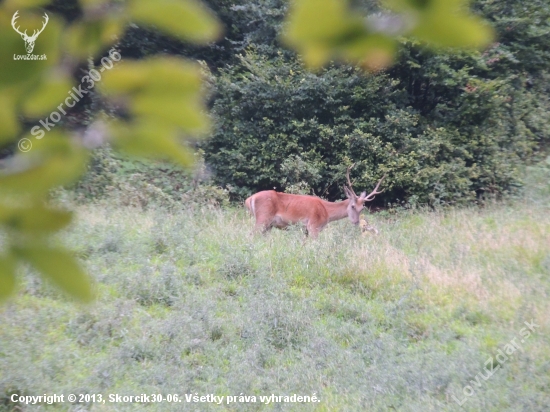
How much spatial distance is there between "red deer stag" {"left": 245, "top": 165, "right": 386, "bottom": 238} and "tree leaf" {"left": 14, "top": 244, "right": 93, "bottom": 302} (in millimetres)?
10753

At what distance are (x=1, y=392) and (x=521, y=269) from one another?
6722 millimetres

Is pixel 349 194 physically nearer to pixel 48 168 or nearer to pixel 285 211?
pixel 285 211

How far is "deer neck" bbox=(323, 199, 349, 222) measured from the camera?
1288 cm

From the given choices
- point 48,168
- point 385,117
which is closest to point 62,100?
point 48,168

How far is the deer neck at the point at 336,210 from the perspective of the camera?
12875 millimetres

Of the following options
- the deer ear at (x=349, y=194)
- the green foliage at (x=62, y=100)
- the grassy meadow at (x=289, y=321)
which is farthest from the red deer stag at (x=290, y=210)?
the green foliage at (x=62, y=100)

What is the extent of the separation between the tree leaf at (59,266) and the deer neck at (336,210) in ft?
39.1

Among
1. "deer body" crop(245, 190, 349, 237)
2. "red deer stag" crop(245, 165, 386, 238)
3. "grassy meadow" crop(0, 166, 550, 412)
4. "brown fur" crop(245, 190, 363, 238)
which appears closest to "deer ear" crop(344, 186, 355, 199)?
"red deer stag" crop(245, 165, 386, 238)

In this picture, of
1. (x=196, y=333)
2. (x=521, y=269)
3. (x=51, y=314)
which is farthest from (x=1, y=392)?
(x=521, y=269)

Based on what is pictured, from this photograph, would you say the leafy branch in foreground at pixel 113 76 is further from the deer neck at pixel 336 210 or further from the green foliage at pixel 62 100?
the deer neck at pixel 336 210

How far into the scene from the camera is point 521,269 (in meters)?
8.65

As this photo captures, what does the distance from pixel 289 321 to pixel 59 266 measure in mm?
6270

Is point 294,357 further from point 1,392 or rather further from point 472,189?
point 472,189

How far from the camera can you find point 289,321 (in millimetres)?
7105
